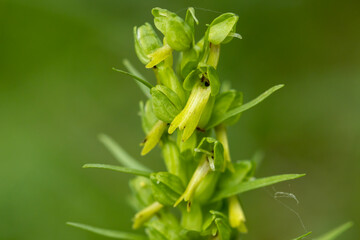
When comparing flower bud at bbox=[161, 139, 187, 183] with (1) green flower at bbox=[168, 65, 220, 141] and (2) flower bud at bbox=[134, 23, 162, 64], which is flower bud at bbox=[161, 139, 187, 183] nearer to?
(1) green flower at bbox=[168, 65, 220, 141]

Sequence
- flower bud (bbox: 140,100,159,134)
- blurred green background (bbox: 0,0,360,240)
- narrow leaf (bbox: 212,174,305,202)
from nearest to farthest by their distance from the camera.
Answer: narrow leaf (bbox: 212,174,305,202), flower bud (bbox: 140,100,159,134), blurred green background (bbox: 0,0,360,240)

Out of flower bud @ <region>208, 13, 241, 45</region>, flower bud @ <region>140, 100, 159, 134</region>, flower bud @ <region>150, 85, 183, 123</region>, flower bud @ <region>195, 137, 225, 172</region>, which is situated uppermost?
flower bud @ <region>208, 13, 241, 45</region>

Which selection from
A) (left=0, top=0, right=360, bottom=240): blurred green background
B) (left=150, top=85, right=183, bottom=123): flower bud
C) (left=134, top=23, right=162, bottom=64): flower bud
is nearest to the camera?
(left=150, top=85, right=183, bottom=123): flower bud

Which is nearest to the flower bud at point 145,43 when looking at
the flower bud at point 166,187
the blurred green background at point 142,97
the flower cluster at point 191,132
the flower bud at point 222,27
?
the flower cluster at point 191,132

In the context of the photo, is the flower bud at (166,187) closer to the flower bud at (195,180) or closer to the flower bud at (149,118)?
the flower bud at (195,180)

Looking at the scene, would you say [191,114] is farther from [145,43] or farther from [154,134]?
[145,43]

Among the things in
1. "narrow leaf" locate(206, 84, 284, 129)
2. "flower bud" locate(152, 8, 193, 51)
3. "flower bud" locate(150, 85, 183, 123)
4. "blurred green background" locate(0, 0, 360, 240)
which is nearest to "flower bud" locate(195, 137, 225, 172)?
"narrow leaf" locate(206, 84, 284, 129)
